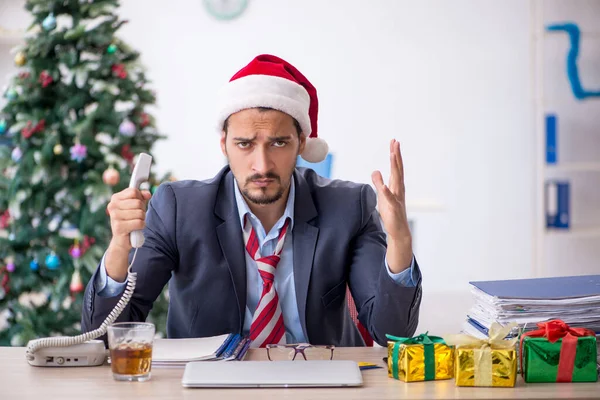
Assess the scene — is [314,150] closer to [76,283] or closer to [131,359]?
[131,359]

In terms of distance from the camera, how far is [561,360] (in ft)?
4.21

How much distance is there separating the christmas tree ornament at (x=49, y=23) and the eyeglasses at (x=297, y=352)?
2695 mm

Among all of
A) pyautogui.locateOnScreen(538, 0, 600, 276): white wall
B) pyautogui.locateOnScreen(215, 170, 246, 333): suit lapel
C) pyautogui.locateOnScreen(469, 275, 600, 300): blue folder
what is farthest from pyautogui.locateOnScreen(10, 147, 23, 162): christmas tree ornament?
pyautogui.locateOnScreen(538, 0, 600, 276): white wall

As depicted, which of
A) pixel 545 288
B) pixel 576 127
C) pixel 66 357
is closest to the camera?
pixel 66 357

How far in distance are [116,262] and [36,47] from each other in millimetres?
2401

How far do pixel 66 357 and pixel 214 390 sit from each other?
337 millimetres

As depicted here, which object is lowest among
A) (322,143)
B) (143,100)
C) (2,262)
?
(2,262)

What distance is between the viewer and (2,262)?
144 inches

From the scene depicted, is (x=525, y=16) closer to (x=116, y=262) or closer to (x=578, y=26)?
(x=578, y=26)

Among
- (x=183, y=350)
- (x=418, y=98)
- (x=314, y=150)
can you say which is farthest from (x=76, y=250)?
(x=418, y=98)

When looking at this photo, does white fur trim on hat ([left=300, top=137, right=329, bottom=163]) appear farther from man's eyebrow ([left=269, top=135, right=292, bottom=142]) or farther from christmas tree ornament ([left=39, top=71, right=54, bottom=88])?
christmas tree ornament ([left=39, top=71, right=54, bottom=88])

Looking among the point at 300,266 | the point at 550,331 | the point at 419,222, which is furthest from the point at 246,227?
the point at 419,222

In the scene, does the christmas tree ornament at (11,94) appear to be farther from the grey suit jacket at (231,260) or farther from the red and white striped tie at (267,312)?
the red and white striped tie at (267,312)

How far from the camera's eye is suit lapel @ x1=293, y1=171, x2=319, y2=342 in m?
1.86
